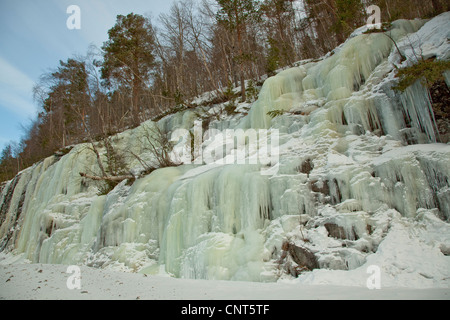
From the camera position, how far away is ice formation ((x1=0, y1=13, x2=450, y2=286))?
14.9ft

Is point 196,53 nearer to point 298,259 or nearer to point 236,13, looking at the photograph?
point 236,13

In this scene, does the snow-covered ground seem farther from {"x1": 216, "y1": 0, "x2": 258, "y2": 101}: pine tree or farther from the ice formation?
{"x1": 216, "y1": 0, "x2": 258, "y2": 101}: pine tree

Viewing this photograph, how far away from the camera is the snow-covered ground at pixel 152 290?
9.66 feet

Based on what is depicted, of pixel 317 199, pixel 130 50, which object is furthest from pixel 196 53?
pixel 317 199

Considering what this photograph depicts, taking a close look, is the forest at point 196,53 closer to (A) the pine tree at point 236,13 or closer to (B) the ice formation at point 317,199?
(A) the pine tree at point 236,13

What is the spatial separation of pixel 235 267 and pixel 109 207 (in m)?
5.51

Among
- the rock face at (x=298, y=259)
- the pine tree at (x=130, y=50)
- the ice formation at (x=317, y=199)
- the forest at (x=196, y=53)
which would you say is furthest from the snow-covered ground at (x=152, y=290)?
the pine tree at (x=130, y=50)

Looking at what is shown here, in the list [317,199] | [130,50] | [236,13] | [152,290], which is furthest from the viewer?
[130,50]

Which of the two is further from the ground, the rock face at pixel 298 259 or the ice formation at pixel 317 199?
the ice formation at pixel 317 199

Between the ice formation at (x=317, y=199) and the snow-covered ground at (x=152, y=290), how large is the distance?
3.05 feet

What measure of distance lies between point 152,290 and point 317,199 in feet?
12.4

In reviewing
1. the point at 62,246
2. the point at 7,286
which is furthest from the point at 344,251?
the point at 62,246

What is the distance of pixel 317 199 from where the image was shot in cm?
564
